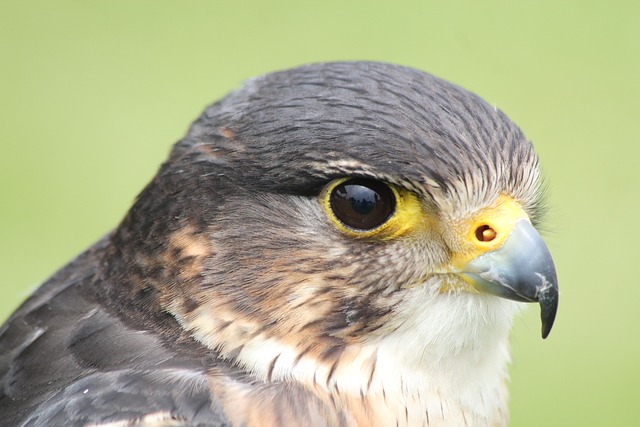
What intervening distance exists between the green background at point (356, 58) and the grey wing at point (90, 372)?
519cm

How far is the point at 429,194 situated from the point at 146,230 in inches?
43.2

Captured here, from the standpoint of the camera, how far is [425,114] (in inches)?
156

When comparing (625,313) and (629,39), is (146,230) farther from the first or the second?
(629,39)

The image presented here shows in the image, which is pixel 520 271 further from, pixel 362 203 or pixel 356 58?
pixel 356 58

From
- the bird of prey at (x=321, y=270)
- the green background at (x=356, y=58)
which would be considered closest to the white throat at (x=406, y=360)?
the bird of prey at (x=321, y=270)

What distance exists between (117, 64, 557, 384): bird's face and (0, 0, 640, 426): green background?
5.12 meters

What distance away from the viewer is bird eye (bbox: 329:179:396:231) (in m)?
3.90

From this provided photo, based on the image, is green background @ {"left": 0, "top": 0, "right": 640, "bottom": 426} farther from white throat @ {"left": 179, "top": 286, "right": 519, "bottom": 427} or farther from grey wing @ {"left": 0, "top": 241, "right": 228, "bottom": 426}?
grey wing @ {"left": 0, "top": 241, "right": 228, "bottom": 426}

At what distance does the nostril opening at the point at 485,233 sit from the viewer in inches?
156

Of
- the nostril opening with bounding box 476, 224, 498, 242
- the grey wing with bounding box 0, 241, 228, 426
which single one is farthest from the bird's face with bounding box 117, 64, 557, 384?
the grey wing with bounding box 0, 241, 228, 426

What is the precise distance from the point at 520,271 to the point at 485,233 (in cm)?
20

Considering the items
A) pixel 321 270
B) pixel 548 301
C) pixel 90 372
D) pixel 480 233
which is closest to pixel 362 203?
pixel 321 270

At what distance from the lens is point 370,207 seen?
12.8ft

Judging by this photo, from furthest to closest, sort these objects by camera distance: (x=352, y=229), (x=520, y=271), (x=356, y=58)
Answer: (x=356, y=58), (x=352, y=229), (x=520, y=271)
